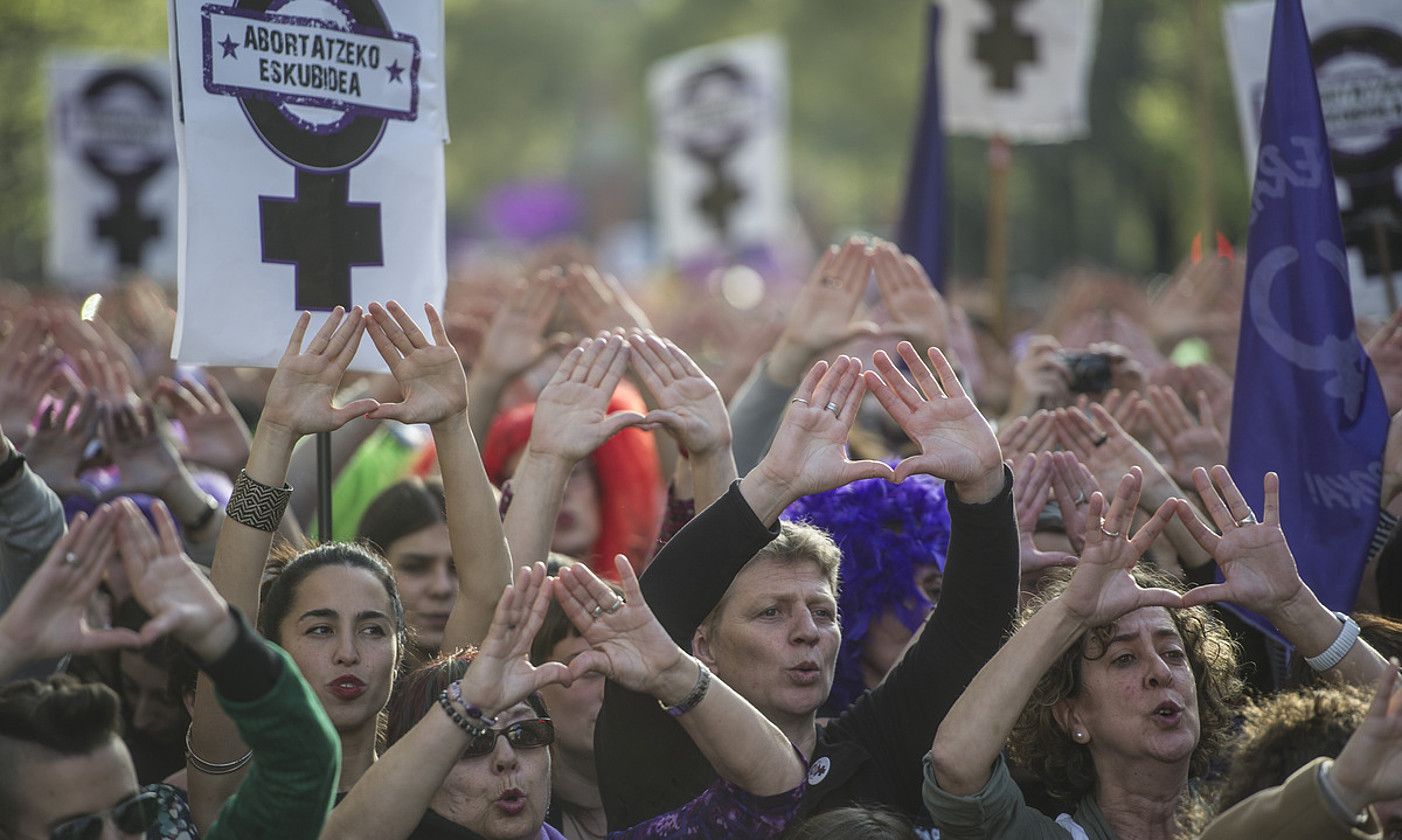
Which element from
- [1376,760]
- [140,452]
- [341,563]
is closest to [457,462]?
[341,563]

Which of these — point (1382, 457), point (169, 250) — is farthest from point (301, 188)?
point (169, 250)

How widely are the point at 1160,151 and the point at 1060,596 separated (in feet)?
60.7

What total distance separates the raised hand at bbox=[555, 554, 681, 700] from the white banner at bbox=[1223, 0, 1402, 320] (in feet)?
13.0

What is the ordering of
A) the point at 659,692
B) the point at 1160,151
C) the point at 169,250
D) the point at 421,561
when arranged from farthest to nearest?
the point at 1160,151
the point at 169,250
the point at 421,561
the point at 659,692

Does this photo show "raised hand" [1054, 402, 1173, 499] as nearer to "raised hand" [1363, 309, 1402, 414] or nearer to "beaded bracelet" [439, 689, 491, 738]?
"raised hand" [1363, 309, 1402, 414]

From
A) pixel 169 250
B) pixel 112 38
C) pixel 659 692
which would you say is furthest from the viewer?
pixel 112 38

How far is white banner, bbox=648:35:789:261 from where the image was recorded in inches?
475

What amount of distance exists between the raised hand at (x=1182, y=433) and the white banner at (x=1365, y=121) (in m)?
1.63

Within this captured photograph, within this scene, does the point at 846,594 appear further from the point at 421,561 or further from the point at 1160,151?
the point at 1160,151

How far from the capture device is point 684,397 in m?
4.20

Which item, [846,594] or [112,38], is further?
[112,38]

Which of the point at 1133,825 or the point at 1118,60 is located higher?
the point at 1118,60

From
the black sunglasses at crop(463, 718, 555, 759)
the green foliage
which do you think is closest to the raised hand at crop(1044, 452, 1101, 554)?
the black sunglasses at crop(463, 718, 555, 759)

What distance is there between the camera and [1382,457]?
4.54 m
